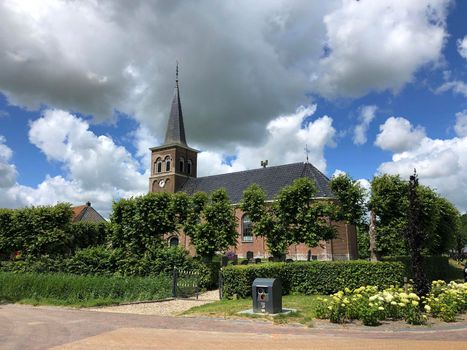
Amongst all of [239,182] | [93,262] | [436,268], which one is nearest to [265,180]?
[239,182]

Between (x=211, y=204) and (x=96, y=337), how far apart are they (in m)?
17.9

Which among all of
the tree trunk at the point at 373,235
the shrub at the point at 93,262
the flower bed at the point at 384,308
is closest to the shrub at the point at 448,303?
the flower bed at the point at 384,308

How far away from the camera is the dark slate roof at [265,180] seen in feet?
138

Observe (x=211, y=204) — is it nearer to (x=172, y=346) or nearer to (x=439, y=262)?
(x=439, y=262)

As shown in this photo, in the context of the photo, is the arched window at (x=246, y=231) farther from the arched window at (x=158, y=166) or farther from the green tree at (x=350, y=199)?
the green tree at (x=350, y=199)

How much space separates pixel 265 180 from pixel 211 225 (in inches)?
855

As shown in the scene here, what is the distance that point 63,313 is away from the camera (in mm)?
12336

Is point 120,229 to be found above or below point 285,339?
above

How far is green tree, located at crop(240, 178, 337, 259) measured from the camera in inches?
977

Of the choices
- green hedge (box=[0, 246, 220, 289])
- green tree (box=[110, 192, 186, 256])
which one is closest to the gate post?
green hedge (box=[0, 246, 220, 289])

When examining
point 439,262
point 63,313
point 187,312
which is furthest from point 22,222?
point 439,262

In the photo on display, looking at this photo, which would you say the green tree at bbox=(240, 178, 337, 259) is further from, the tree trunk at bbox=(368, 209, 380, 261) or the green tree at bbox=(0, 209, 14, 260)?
the green tree at bbox=(0, 209, 14, 260)

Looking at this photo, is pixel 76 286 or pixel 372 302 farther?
pixel 76 286

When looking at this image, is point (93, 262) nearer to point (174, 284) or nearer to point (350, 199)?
point (174, 284)
